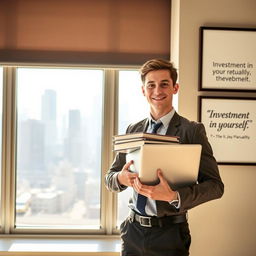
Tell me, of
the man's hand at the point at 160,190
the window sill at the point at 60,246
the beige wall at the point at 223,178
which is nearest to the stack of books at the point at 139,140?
the man's hand at the point at 160,190

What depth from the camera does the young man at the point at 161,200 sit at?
1.43m

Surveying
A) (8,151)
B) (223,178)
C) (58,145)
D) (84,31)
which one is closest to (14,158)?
(8,151)

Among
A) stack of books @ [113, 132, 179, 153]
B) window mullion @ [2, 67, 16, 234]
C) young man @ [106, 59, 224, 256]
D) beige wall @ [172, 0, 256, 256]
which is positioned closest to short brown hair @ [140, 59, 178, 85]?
young man @ [106, 59, 224, 256]

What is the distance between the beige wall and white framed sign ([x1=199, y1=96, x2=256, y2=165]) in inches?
2.3

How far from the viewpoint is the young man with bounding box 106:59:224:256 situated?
56.4 inches

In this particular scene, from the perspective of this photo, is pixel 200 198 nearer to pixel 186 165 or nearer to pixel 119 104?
pixel 186 165

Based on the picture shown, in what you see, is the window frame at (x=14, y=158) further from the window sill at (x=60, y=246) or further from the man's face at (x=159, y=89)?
the man's face at (x=159, y=89)

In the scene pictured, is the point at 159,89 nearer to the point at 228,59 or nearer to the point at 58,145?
the point at 228,59

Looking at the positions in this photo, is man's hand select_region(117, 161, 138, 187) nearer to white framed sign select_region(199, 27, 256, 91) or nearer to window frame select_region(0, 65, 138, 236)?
white framed sign select_region(199, 27, 256, 91)

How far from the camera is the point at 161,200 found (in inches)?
53.5

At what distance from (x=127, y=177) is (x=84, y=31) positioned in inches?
67.7

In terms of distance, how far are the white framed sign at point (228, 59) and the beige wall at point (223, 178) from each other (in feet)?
0.17

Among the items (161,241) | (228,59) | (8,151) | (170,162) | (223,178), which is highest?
(228,59)

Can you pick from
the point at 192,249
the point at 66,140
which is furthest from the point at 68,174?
the point at 192,249
